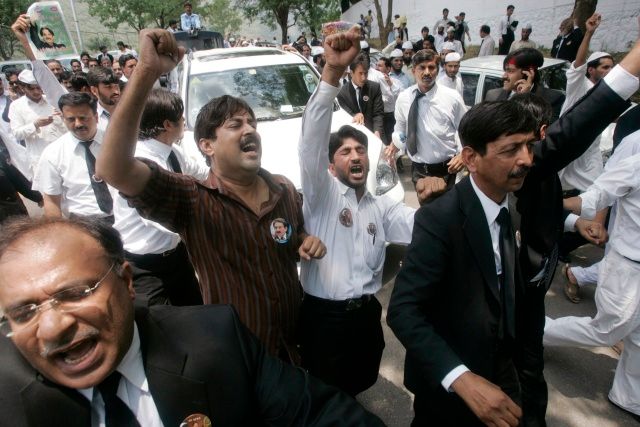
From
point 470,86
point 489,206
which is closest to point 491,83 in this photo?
point 470,86

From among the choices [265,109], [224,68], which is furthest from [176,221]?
[224,68]

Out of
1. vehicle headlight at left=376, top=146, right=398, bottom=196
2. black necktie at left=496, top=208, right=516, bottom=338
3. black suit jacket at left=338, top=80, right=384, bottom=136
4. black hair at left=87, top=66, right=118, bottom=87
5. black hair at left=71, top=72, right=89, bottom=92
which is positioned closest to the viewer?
black necktie at left=496, top=208, right=516, bottom=338

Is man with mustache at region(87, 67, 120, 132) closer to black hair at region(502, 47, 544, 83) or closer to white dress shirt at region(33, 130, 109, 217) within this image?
white dress shirt at region(33, 130, 109, 217)

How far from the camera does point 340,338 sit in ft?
6.93

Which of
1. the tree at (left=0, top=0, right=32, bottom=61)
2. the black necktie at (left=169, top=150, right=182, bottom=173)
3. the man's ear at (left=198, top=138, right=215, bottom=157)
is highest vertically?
the tree at (left=0, top=0, right=32, bottom=61)

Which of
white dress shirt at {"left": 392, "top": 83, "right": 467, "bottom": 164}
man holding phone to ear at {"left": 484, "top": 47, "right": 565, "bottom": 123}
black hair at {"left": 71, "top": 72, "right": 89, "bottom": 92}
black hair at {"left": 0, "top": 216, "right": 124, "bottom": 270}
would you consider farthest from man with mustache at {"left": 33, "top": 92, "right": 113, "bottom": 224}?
man holding phone to ear at {"left": 484, "top": 47, "right": 565, "bottom": 123}

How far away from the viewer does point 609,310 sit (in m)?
2.34

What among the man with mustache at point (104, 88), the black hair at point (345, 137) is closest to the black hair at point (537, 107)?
the black hair at point (345, 137)

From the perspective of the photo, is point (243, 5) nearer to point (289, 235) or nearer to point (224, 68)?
point (224, 68)

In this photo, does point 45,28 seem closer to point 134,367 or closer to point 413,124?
point 413,124

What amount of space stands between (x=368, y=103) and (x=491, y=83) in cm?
199

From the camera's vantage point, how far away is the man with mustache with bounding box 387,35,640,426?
1.46m

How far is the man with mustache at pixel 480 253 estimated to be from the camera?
1.46m

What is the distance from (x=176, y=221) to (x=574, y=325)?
8.00 ft
